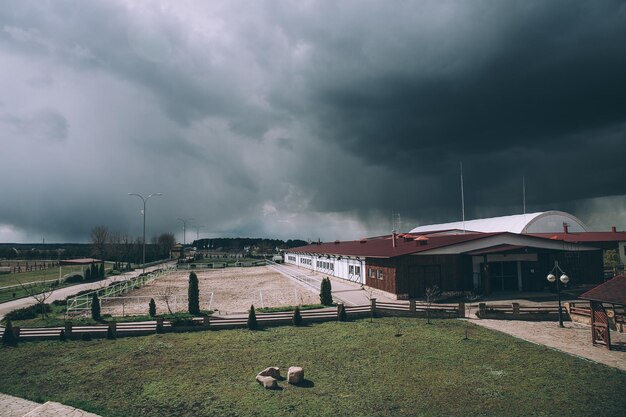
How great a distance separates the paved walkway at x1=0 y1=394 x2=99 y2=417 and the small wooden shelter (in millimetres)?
24287

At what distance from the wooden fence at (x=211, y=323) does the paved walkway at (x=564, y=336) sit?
11.6 feet

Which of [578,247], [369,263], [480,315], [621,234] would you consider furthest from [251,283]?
[621,234]

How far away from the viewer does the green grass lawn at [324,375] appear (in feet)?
44.3

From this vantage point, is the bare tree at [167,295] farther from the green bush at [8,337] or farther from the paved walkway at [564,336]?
the paved walkway at [564,336]

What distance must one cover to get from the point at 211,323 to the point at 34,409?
12819mm

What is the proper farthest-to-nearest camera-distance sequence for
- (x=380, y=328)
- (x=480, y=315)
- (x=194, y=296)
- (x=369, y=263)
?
(x=369, y=263) → (x=194, y=296) → (x=480, y=315) → (x=380, y=328)

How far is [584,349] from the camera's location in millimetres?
19812

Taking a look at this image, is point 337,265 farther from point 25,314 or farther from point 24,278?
point 24,278

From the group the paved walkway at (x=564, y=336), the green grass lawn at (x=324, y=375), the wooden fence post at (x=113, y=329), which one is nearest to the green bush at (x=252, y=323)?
the green grass lawn at (x=324, y=375)

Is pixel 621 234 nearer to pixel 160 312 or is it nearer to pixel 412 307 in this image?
pixel 412 307

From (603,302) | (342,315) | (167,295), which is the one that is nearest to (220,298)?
(167,295)

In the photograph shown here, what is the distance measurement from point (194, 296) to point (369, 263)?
812 inches

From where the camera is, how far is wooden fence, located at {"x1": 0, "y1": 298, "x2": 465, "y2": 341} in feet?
79.5

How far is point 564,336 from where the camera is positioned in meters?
22.5
